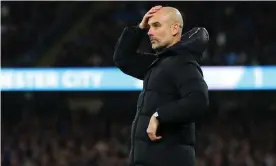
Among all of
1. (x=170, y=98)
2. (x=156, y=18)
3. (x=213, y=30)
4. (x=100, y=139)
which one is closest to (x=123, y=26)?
(x=213, y=30)

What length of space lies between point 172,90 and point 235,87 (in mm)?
6991

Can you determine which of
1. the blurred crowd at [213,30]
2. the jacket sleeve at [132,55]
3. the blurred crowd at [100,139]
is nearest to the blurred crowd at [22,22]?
the blurred crowd at [213,30]

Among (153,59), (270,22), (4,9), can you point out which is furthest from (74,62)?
(153,59)

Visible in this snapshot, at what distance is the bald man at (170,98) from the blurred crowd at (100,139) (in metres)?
6.16

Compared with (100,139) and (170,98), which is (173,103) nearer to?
(170,98)

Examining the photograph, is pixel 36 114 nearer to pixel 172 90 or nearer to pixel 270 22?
pixel 270 22

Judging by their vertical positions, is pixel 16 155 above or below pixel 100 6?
below

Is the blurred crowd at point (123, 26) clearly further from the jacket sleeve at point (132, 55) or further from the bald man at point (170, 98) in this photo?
the bald man at point (170, 98)

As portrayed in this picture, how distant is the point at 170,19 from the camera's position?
2.80m

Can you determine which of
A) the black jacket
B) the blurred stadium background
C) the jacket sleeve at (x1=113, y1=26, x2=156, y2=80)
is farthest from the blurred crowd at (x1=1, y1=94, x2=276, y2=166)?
the black jacket

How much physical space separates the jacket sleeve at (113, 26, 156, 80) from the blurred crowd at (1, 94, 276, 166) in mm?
5992

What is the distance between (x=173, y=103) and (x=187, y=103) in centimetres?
6

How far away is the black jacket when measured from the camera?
8.77ft

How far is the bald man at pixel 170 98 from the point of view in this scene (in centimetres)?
267
